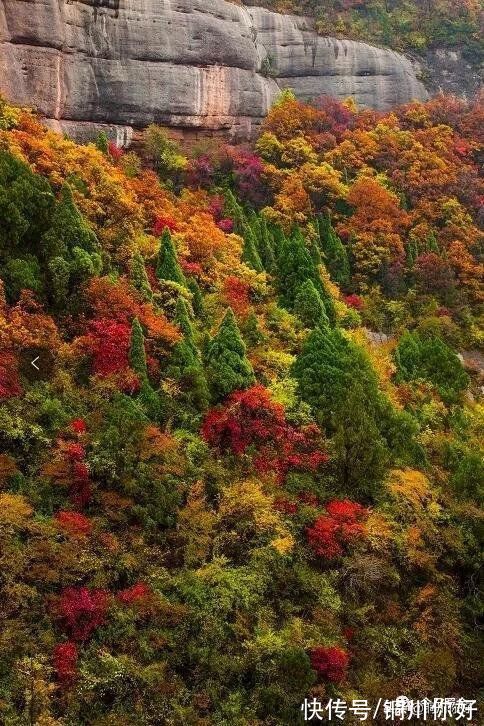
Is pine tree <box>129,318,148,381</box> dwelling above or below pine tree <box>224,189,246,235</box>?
above

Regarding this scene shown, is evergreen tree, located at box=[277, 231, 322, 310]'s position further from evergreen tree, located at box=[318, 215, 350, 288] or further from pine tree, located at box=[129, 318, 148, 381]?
pine tree, located at box=[129, 318, 148, 381]

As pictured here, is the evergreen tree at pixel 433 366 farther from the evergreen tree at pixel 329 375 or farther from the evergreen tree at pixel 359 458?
the evergreen tree at pixel 359 458

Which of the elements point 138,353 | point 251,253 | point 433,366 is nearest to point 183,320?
point 138,353

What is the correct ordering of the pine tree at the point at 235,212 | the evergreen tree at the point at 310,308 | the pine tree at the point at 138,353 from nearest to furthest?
the pine tree at the point at 138,353 < the evergreen tree at the point at 310,308 < the pine tree at the point at 235,212

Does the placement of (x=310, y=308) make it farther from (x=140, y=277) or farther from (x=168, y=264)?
(x=140, y=277)

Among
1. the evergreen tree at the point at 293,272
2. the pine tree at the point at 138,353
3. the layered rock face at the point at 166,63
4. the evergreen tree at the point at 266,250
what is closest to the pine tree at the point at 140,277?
the pine tree at the point at 138,353

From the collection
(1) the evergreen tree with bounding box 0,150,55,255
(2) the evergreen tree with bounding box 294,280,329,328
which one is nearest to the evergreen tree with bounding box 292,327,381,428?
(2) the evergreen tree with bounding box 294,280,329,328
